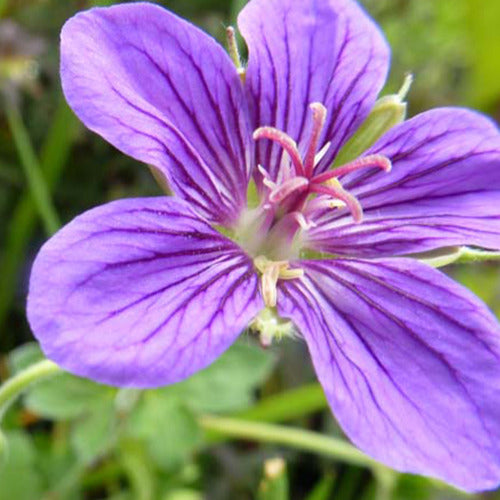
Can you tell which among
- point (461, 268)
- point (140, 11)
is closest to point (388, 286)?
point (140, 11)

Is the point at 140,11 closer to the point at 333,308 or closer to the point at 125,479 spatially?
the point at 333,308

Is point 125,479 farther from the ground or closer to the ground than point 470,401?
closer to the ground

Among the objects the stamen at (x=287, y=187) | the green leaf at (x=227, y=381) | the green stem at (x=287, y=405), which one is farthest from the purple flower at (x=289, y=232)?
the green stem at (x=287, y=405)

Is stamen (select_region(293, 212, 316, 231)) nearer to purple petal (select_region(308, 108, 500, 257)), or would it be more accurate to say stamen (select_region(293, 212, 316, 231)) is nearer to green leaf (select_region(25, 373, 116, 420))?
purple petal (select_region(308, 108, 500, 257))

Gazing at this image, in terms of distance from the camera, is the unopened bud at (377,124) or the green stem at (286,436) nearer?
the unopened bud at (377,124)

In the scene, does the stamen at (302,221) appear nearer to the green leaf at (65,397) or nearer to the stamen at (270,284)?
the stamen at (270,284)

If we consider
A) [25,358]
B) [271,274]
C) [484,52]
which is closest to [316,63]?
[271,274]

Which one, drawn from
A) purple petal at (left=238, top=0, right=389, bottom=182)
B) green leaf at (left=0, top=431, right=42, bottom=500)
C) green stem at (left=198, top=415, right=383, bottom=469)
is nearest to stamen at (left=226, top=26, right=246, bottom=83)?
purple petal at (left=238, top=0, right=389, bottom=182)
